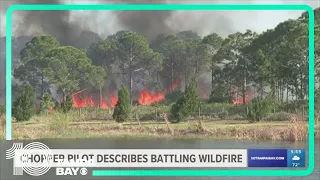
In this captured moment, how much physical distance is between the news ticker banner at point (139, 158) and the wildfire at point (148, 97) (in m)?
0.64

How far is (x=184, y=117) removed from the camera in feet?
18.5

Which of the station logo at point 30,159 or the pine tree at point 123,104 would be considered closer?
the station logo at point 30,159

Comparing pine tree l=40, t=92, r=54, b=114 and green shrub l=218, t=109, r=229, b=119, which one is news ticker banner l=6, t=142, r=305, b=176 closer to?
pine tree l=40, t=92, r=54, b=114

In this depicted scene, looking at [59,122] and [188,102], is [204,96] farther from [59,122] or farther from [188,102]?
[59,122]

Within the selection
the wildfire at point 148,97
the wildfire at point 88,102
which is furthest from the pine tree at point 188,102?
the wildfire at point 88,102

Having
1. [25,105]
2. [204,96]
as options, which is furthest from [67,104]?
[204,96]


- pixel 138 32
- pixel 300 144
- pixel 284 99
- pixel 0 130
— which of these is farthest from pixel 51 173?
pixel 284 99

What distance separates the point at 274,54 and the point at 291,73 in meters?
0.38

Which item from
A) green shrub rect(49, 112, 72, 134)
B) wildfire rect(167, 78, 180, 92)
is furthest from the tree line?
green shrub rect(49, 112, 72, 134)

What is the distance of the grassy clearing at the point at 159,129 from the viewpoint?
16.8 feet

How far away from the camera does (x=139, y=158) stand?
4.51 m

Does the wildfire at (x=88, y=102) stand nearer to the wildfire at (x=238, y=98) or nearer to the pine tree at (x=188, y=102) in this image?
the pine tree at (x=188, y=102)

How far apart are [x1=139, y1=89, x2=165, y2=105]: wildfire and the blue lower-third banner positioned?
3.56 feet

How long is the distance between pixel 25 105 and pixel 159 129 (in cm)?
150
